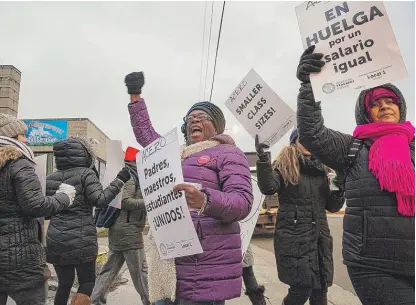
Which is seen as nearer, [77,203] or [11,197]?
[11,197]

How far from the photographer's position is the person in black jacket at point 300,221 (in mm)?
3307

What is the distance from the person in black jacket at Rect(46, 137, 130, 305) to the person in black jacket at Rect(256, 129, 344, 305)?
1471mm

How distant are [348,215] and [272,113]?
2014mm

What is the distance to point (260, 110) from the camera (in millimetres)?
4195

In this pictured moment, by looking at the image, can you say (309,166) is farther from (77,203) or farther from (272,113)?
(77,203)

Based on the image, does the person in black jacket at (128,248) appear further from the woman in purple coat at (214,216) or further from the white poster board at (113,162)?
the woman in purple coat at (214,216)

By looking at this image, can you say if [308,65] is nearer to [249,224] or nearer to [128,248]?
[249,224]

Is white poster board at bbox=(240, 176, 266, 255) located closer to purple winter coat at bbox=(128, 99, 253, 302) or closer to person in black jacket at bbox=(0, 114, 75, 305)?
purple winter coat at bbox=(128, 99, 253, 302)

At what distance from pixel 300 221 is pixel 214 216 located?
159 cm

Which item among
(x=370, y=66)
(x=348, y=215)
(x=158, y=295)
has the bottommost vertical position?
(x=158, y=295)

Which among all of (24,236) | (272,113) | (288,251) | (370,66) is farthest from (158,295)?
(272,113)

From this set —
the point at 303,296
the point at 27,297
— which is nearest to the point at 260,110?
the point at 303,296

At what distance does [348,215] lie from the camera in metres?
2.25

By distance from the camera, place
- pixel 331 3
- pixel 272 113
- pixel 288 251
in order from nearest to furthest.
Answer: pixel 331 3 < pixel 288 251 < pixel 272 113
